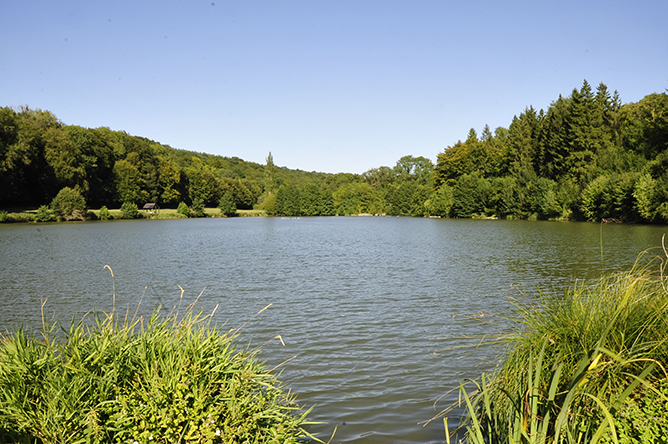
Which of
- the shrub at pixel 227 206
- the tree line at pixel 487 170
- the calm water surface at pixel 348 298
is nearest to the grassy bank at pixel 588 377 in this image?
the calm water surface at pixel 348 298

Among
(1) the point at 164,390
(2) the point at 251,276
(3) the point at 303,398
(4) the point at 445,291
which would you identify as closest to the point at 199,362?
(1) the point at 164,390

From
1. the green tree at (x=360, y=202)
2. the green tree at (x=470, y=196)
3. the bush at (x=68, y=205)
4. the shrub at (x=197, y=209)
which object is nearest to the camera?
the bush at (x=68, y=205)

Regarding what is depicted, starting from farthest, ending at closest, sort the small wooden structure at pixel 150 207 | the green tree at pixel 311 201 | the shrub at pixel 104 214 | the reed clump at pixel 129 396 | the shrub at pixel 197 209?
1. the green tree at pixel 311 201
2. the shrub at pixel 197 209
3. the small wooden structure at pixel 150 207
4. the shrub at pixel 104 214
5. the reed clump at pixel 129 396

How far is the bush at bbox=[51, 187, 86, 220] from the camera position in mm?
65312

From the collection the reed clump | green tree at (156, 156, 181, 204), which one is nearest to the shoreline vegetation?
the reed clump

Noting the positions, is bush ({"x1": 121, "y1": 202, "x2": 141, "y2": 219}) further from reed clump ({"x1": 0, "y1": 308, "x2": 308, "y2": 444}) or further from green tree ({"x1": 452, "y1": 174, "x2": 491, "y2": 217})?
reed clump ({"x1": 0, "y1": 308, "x2": 308, "y2": 444})

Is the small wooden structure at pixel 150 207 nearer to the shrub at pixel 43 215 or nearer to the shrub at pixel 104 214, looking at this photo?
the shrub at pixel 104 214

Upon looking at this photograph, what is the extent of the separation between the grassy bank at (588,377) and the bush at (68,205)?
238 feet

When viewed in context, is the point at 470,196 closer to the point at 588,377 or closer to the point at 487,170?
the point at 487,170

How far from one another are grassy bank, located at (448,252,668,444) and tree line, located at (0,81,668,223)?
1697 inches

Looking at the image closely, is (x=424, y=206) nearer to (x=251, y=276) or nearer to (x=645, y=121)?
(x=645, y=121)

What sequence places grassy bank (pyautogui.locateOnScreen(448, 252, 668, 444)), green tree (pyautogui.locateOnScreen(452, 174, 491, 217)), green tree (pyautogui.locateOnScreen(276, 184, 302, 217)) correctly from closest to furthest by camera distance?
1. grassy bank (pyautogui.locateOnScreen(448, 252, 668, 444))
2. green tree (pyautogui.locateOnScreen(452, 174, 491, 217))
3. green tree (pyautogui.locateOnScreen(276, 184, 302, 217))

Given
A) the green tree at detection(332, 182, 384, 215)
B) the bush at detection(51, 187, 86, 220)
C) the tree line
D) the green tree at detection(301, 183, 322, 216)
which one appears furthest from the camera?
the green tree at detection(332, 182, 384, 215)

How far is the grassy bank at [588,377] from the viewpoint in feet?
9.41
